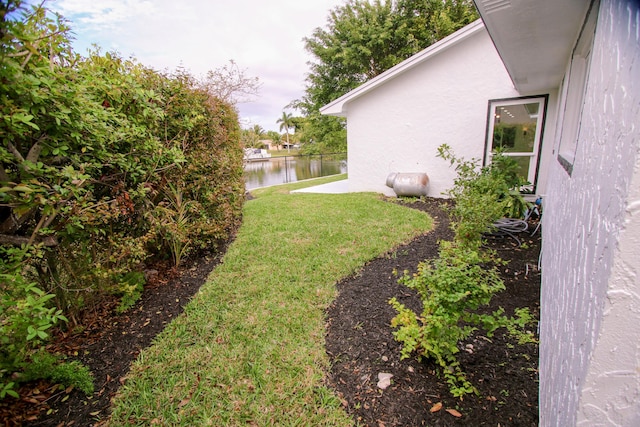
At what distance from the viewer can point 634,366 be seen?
0.69m

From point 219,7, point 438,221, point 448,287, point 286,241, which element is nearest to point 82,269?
point 286,241

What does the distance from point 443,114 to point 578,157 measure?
6253 mm

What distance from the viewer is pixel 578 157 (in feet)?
5.62

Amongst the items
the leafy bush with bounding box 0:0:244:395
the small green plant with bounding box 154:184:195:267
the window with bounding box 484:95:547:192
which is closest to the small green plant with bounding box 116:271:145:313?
the leafy bush with bounding box 0:0:244:395

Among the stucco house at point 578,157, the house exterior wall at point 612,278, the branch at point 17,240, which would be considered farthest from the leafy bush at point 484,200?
the branch at point 17,240

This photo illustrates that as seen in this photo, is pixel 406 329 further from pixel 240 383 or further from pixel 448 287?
pixel 240 383

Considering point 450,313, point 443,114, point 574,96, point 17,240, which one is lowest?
point 450,313

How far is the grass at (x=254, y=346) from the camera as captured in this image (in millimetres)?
1844

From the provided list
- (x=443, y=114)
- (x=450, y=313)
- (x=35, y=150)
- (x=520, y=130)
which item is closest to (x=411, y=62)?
(x=443, y=114)

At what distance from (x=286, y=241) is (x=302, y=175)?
13047 mm

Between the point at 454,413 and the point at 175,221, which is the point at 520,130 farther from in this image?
the point at 175,221

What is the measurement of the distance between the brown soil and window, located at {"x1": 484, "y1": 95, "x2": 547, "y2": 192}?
425 centimetres

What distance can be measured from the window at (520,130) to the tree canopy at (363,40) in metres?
10.3

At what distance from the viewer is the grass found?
184 cm
